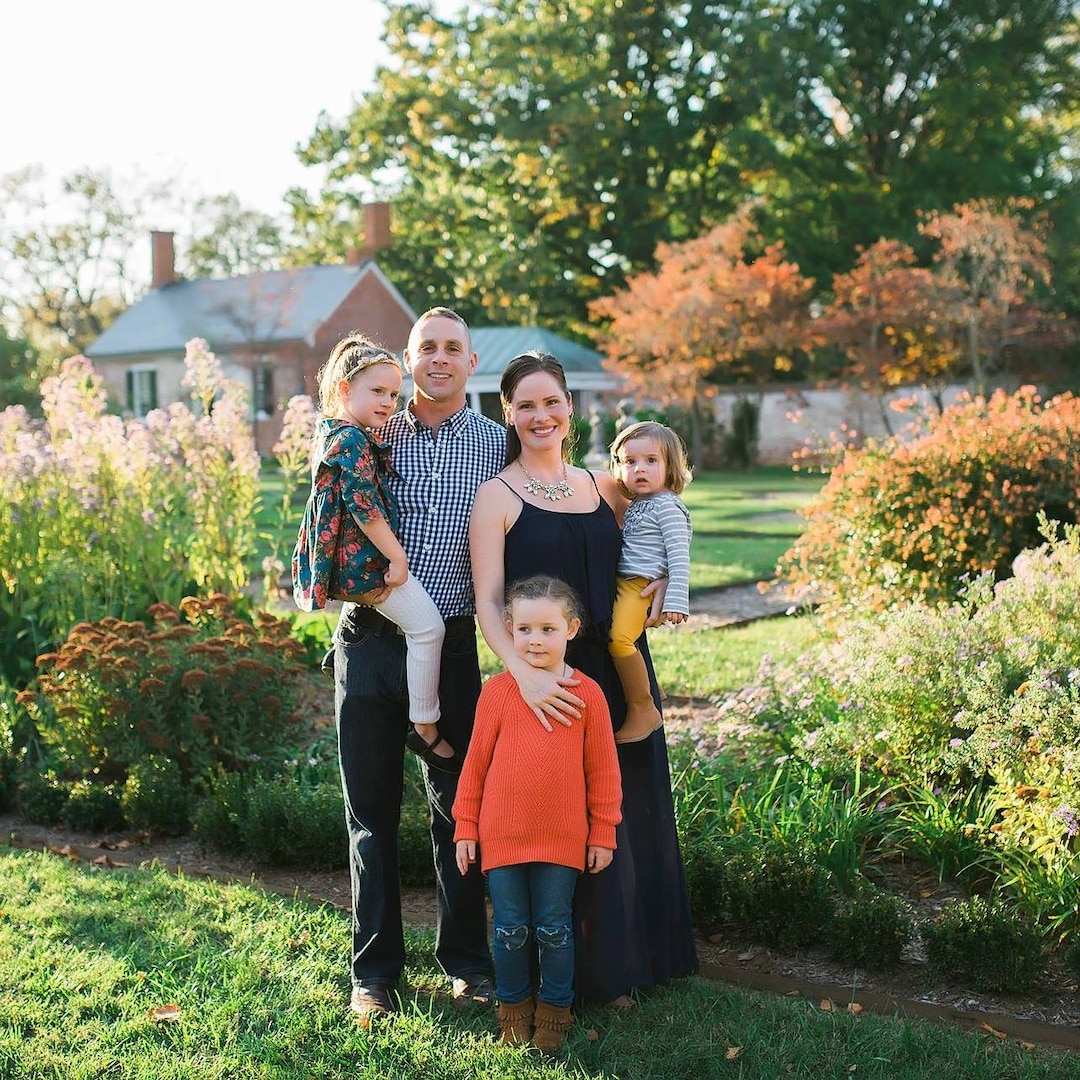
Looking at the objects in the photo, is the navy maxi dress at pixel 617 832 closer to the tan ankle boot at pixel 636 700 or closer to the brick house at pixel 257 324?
the tan ankle boot at pixel 636 700

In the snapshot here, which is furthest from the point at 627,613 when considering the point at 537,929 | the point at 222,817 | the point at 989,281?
the point at 989,281

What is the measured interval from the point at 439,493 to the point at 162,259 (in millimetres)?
36310

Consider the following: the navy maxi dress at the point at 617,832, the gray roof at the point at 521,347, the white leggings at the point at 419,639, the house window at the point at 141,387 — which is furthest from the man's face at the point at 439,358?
the house window at the point at 141,387

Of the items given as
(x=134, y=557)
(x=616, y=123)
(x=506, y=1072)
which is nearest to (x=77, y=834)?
(x=134, y=557)

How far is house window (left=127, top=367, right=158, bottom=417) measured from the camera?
34500mm

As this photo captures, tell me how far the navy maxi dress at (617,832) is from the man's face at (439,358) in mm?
421

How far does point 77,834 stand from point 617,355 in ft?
85.2

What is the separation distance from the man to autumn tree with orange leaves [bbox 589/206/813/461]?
84.0ft

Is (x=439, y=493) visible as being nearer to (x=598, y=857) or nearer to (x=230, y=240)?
(x=598, y=857)

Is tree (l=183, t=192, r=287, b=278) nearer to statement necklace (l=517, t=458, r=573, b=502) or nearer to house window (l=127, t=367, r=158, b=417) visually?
house window (l=127, t=367, r=158, b=417)

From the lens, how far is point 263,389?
105ft

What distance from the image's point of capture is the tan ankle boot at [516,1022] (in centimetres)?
335

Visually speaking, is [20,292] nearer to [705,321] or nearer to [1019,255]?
[705,321]

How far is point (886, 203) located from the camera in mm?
33375
